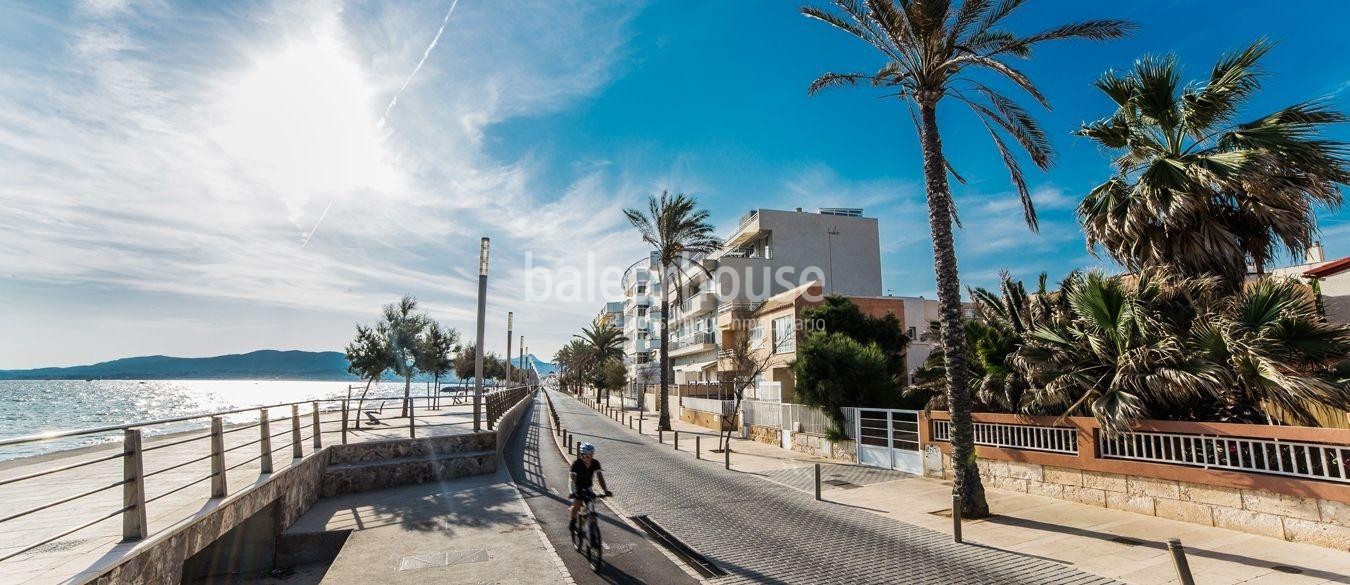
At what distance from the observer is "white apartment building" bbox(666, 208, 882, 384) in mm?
43781

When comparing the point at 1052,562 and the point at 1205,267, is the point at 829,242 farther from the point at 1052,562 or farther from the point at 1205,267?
the point at 1052,562

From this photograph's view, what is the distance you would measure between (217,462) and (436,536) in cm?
318

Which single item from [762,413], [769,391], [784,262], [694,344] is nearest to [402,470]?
[762,413]

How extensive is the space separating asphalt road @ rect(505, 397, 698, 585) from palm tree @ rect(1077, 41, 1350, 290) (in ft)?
38.1

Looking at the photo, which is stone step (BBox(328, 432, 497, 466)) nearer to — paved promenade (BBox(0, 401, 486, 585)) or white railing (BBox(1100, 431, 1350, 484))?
paved promenade (BBox(0, 401, 486, 585))

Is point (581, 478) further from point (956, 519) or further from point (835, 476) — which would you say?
point (835, 476)

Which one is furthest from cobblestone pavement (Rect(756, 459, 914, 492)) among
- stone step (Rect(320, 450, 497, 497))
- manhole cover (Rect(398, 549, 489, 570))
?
manhole cover (Rect(398, 549, 489, 570))

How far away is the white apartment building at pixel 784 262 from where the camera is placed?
4378 centimetres

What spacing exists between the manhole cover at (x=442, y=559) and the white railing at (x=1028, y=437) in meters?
8.51

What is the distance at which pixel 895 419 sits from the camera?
58.3ft

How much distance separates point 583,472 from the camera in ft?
31.1

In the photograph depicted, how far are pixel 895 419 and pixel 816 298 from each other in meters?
12.0

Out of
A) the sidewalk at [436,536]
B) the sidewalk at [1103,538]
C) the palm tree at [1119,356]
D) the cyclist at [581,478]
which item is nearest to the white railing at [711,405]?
the sidewalk at [1103,538]

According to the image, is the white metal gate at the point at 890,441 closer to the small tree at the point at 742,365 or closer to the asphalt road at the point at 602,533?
the small tree at the point at 742,365
